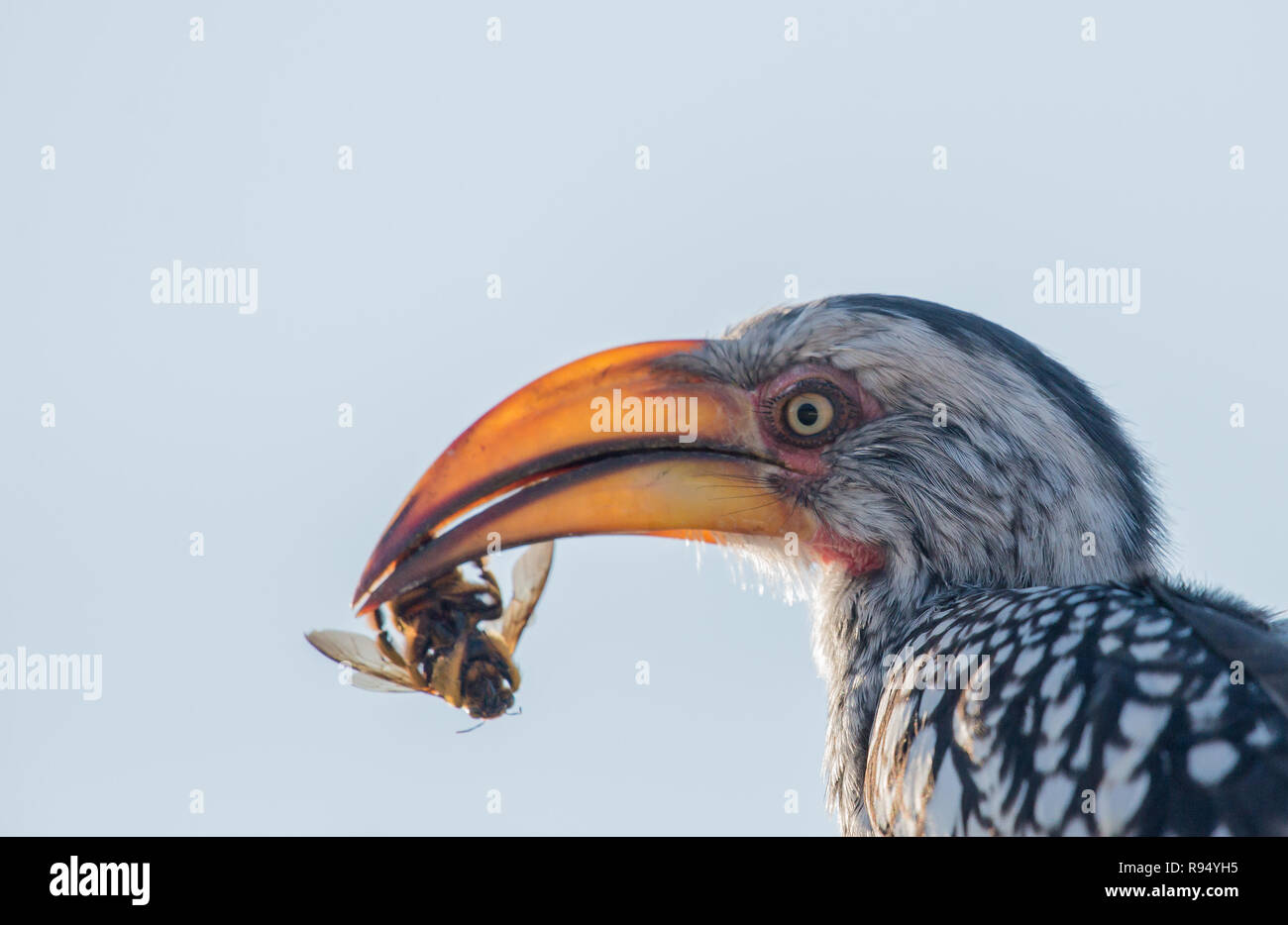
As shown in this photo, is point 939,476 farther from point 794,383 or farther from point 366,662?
point 366,662

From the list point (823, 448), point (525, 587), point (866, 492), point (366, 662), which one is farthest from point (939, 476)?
point (366, 662)

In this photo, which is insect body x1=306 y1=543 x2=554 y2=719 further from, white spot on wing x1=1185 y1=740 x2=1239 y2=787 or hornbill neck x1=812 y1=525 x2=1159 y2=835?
white spot on wing x1=1185 y1=740 x2=1239 y2=787

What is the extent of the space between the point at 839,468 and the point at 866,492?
0.44 ft

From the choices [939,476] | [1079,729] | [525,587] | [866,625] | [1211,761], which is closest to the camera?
[1211,761]

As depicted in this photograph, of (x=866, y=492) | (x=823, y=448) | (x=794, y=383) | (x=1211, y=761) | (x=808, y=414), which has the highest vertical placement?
(x=794, y=383)

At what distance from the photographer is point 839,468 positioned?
5.95 metres

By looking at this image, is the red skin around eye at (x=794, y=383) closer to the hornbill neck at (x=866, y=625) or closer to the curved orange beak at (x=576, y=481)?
the curved orange beak at (x=576, y=481)

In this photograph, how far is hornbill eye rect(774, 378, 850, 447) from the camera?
19.6ft

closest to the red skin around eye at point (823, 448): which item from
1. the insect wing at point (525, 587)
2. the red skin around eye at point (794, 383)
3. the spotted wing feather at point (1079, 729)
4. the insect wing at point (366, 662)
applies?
the red skin around eye at point (794, 383)

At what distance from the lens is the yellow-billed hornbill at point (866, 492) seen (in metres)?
5.34

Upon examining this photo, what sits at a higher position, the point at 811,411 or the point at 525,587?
the point at 811,411

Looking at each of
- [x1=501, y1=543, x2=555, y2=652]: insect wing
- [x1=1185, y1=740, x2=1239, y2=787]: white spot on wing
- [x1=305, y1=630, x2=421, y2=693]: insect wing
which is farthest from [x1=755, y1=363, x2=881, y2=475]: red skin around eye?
[x1=1185, y1=740, x2=1239, y2=787]: white spot on wing

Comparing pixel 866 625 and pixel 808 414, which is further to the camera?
pixel 808 414
